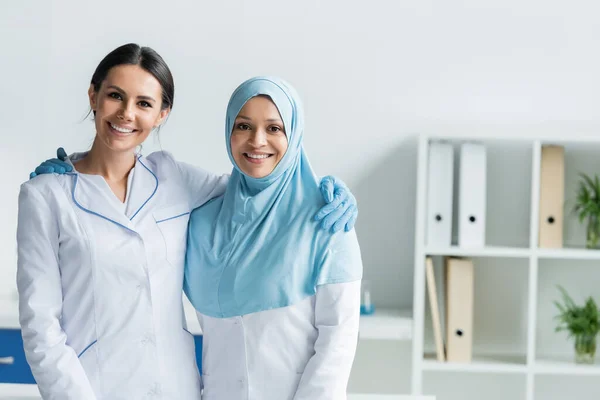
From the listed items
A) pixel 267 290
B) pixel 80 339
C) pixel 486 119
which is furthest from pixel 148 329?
pixel 486 119

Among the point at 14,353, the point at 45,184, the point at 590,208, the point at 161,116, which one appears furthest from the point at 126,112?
the point at 590,208

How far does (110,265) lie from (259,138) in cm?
44

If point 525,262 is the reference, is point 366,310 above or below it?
below

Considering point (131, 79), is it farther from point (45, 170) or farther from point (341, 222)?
point (341, 222)

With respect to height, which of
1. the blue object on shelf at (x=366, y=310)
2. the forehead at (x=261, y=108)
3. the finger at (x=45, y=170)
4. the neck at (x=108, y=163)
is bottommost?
the blue object on shelf at (x=366, y=310)

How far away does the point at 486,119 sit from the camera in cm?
341

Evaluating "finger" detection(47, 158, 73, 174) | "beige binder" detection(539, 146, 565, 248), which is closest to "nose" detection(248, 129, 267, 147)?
"finger" detection(47, 158, 73, 174)

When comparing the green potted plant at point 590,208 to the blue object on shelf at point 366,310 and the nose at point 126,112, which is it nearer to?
the blue object on shelf at point 366,310

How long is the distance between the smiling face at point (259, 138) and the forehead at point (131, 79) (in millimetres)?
230

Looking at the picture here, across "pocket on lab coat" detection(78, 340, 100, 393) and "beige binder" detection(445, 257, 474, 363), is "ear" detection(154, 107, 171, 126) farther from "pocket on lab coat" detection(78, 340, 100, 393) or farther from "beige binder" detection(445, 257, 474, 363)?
"beige binder" detection(445, 257, 474, 363)

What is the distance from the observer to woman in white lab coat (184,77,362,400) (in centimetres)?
172

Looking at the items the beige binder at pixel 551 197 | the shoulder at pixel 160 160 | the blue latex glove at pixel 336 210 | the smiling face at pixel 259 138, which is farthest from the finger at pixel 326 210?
the beige binder at pixel 551 197

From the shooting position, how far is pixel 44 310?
5.36 feet

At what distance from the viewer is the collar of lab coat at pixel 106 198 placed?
68.0 inches
